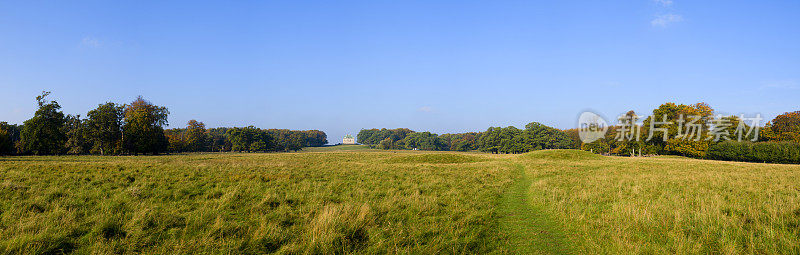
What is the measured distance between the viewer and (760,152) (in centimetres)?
4506

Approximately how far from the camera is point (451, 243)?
6996mm

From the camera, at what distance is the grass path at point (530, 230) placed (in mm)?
6965

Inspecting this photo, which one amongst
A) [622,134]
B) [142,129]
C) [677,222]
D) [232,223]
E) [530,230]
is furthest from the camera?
[622,134]

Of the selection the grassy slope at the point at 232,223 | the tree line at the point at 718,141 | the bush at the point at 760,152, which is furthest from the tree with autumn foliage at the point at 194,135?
the bush at the point at 760,152

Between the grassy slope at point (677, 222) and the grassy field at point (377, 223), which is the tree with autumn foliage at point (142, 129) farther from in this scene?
the grassy slope at point (677, 222)

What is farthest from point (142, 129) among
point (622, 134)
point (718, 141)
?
point (718, 141)

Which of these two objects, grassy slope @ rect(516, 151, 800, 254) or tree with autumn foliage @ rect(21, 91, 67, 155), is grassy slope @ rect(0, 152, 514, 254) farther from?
tree with autumn foliage @ rect(21, 91, 67, 155)

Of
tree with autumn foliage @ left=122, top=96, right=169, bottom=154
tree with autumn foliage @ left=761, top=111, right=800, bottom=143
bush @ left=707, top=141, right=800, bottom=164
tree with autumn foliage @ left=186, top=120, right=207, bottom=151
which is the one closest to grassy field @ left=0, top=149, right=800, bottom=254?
bush @ left=707, top=141, right=800, bottom=164

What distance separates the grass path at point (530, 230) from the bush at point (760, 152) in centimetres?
5824

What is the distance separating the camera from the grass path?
6965 millimetres

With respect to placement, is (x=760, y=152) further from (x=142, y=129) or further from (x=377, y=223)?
(x=142, y=129)

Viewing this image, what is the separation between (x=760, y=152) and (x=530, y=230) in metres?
61.7

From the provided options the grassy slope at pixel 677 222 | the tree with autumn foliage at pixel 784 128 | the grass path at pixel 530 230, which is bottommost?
the grass path at pixel 530 230

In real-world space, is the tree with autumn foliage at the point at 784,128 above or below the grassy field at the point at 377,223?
above
